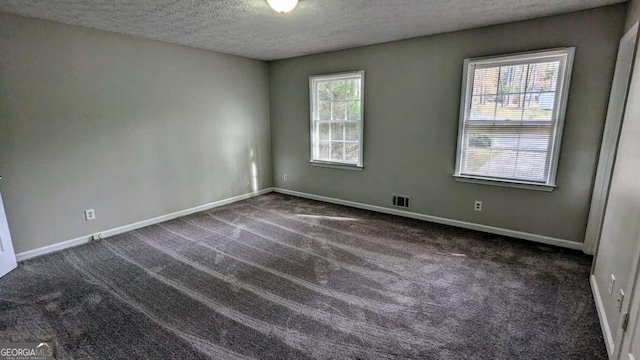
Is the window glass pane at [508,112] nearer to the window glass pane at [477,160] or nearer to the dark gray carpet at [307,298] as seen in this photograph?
the window glass pane at [477,160]

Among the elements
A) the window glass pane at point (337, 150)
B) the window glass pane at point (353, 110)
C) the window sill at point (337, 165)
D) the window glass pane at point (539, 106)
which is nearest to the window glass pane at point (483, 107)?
the window glass pane at point (539, 106)

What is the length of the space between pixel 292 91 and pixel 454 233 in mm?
3287

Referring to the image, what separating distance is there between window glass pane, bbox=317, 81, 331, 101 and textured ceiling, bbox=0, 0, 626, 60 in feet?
3.00

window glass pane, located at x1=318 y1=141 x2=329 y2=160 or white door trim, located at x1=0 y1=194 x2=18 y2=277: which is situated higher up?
window glass pane, located at x1=318 y1=141 x2=329 y2=160

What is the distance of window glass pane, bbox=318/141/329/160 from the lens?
15.7 ft

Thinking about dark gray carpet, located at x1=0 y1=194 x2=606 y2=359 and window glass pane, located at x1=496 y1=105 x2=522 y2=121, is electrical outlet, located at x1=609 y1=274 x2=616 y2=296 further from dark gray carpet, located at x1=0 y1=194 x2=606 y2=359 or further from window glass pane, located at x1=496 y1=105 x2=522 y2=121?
window glass pane, located at x1=496 y1=105 x2=522 y2=121

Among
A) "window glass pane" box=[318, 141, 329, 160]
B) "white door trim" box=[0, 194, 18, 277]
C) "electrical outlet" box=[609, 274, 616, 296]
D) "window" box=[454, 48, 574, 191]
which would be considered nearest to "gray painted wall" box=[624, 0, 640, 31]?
"window" box=[454, 48, 574, 191]

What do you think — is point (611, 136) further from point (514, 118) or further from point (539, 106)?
point (514, 118)

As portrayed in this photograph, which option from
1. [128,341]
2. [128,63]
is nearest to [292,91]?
[128,63]

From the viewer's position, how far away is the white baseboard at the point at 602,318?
1.69m

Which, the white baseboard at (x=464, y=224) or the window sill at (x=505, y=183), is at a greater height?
the window sill at (x=505, y=183)

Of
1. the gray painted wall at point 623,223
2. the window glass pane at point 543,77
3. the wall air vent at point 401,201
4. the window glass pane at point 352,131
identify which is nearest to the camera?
the gray painted wall at point 623,223

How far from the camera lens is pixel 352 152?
4504mm

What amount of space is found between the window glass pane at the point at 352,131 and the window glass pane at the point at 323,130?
1.10ft
